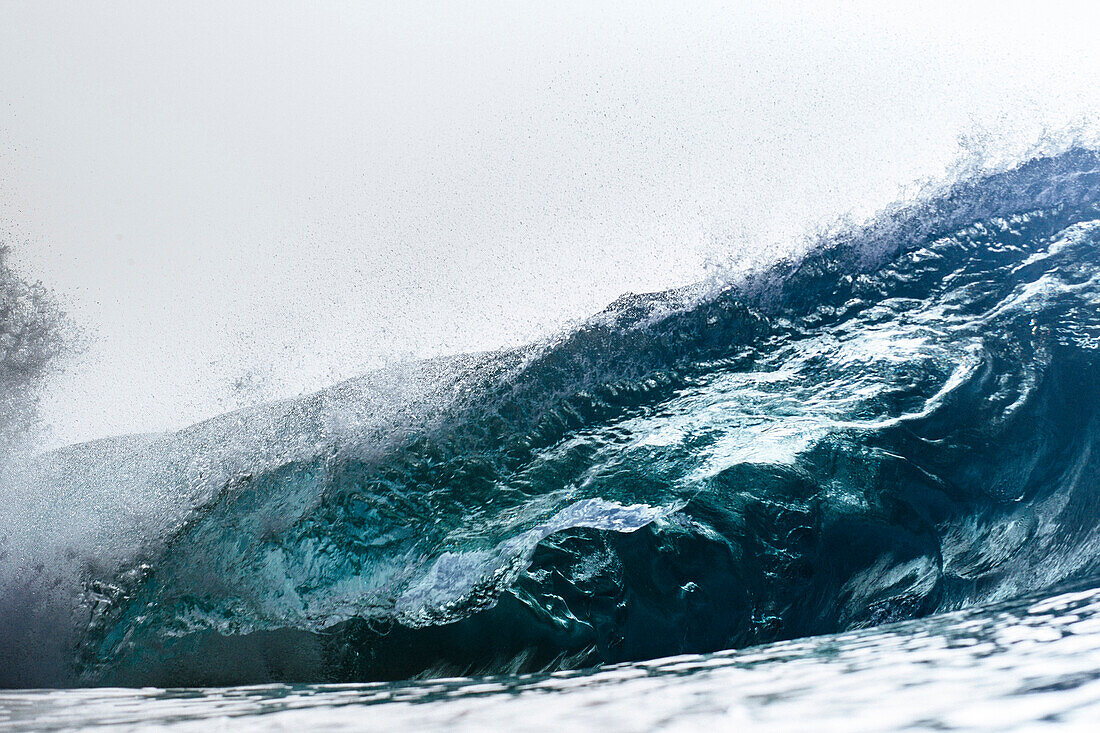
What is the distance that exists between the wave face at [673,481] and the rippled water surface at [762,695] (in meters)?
0.43

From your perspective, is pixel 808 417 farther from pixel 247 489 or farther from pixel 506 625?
pixel 247 489

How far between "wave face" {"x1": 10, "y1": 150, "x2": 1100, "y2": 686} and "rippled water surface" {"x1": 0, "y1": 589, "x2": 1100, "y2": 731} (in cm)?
43

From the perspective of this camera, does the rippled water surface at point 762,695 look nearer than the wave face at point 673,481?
Yes

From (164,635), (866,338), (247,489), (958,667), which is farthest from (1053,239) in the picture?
(164,635)

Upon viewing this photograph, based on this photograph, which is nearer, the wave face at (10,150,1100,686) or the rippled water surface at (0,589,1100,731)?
the rippled water surface at (0,589,1100,731)

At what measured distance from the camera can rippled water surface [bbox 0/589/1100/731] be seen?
0.72m

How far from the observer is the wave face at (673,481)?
70.4 inches

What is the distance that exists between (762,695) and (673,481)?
3.60 ft

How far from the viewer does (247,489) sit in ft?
8.04

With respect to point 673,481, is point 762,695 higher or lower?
lower

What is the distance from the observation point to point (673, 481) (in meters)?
1.97

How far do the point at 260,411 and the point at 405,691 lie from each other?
75.0 inches

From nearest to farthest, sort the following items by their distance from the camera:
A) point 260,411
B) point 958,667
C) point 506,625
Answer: point 958,667, point 506,625, point 260,411

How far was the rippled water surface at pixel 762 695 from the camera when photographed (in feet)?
2.36
